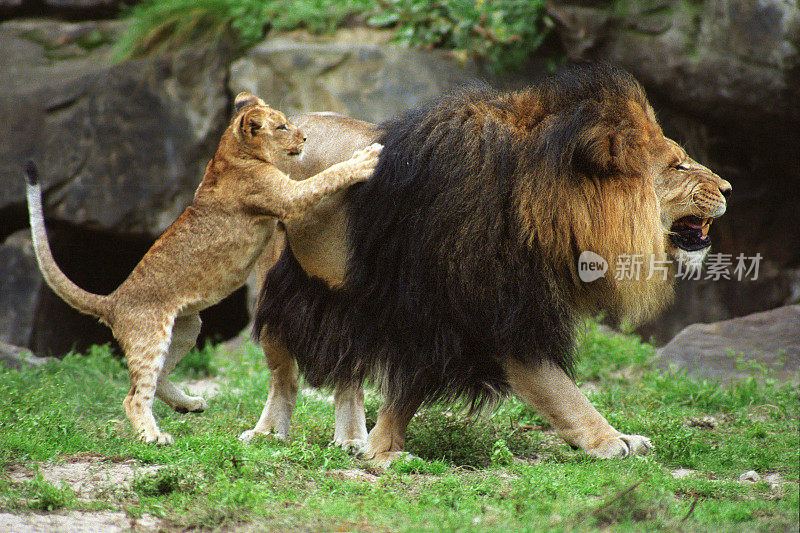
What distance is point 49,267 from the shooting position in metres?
4.30

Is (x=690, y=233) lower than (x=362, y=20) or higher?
lower

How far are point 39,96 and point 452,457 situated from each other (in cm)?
583

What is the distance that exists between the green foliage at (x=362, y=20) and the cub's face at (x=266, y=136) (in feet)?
12.4

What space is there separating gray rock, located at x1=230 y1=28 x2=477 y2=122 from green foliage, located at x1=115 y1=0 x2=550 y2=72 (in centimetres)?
21

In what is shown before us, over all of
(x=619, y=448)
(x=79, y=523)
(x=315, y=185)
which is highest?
(x=315, y=185)

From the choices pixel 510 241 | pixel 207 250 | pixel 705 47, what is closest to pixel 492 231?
pixel 510 241

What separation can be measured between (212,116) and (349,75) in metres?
1.39

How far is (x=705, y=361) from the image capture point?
18.8 feet

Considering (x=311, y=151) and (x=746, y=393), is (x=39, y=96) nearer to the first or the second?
(x=311, y=151)

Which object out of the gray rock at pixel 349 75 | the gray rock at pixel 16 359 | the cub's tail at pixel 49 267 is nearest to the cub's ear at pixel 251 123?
the cub's tail at pixel 49 267

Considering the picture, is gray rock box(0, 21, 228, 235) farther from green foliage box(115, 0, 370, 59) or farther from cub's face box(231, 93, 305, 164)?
cub's face box(231, 93, 305, 164)

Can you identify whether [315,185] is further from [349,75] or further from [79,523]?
[349,75]

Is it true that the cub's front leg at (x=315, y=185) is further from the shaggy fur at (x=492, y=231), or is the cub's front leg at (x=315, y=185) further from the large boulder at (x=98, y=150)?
the large boulder at (x=98, y=150)

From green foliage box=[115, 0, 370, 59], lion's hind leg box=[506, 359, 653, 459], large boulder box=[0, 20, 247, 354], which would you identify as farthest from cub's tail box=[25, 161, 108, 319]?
green foliage box=[115, 0, 370, 59]
